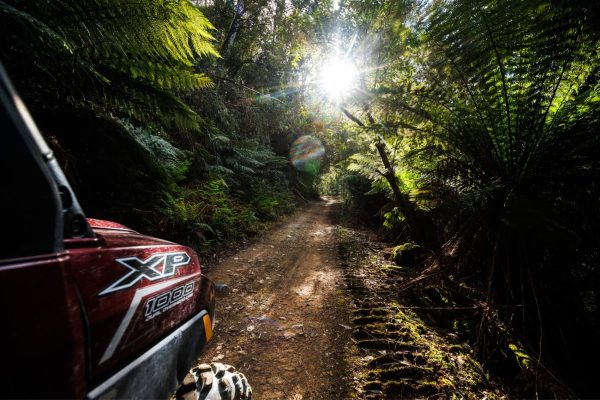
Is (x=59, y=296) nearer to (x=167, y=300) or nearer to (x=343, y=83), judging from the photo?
(x=167, y=300)

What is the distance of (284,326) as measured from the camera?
9.46 ft

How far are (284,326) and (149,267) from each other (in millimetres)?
2241

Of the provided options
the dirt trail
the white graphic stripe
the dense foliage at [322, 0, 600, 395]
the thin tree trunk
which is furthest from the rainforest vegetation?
the white graphic stripe

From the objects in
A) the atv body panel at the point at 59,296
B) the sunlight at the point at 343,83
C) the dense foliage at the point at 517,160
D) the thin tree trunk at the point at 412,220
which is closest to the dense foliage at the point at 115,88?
the atv body panel at the point at 59,296

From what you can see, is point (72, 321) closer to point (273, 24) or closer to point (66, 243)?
point (66, 243)

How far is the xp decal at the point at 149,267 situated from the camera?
83 cm

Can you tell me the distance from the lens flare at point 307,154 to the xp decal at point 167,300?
18.7 meters

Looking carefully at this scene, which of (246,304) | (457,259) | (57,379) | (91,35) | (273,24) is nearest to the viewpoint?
(57,379)

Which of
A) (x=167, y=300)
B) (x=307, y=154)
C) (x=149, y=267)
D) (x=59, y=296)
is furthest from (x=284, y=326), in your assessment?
(x=307, y=154)

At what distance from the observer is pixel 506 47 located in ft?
7.82

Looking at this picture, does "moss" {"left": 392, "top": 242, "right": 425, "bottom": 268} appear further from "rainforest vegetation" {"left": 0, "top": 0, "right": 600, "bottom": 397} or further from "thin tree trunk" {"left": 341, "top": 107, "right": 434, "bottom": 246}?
"rainforest vegetation" {"left": 0, "top": 0, "right": 600, "bottom": 397}

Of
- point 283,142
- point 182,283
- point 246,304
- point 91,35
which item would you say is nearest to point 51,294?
point 182,283

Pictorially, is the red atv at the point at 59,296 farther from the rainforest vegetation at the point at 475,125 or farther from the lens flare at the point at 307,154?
the lens flare at the point at 307,154

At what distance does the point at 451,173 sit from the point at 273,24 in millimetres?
12046
